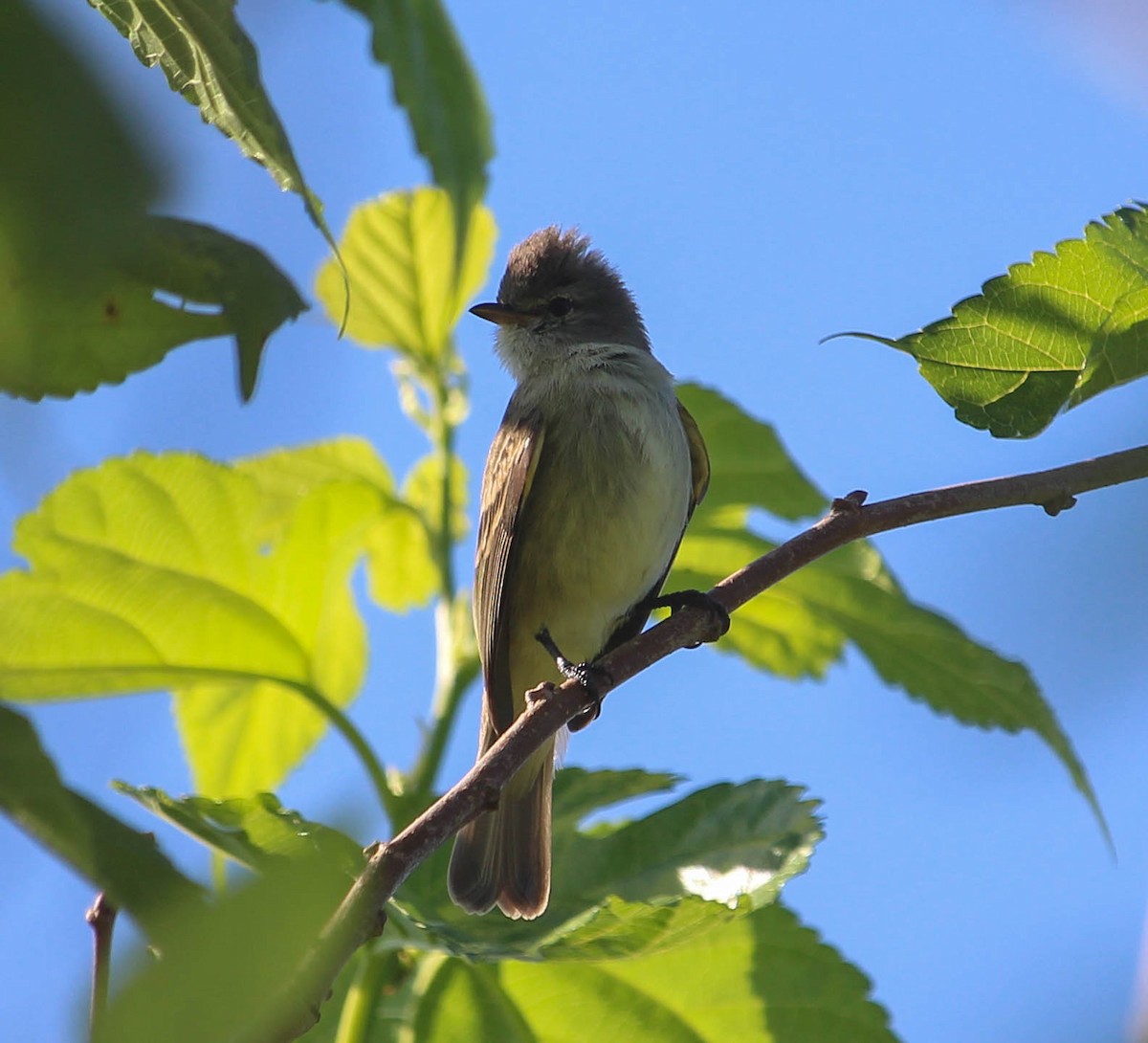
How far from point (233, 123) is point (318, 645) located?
201 centimetres

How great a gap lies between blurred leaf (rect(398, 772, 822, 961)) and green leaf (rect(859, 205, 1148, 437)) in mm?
742

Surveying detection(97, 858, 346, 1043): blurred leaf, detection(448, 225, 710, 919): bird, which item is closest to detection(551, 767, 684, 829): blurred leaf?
detection(448, 225, 710, 919): bird

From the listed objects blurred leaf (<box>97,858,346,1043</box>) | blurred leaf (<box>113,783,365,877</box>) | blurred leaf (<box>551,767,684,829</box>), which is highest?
blurred leaf (<box>551,767,684,829</box>)

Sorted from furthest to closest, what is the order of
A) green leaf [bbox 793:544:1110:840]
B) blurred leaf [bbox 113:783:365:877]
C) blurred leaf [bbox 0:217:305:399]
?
green leaf [bbox 793:544:1110:840], blurred leaf [bbox 113:783:365:877], blurred leaf [bbox 0:217:305:399]

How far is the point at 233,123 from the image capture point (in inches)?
38.5

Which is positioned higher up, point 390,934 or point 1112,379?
point 1112,379

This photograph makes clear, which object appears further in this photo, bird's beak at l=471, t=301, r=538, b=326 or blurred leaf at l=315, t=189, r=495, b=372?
bird's beak at l=471, t=301, r=538, b=326

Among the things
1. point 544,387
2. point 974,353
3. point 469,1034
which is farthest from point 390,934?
point 544,387

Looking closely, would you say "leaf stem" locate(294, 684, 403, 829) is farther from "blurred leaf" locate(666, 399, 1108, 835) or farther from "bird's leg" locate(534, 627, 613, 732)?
"blurred leaf" locate(666, 399, 1108, 835)

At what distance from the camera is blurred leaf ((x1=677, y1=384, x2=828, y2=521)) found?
10.5ft

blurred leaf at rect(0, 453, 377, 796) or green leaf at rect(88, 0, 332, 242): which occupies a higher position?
blurred leaf at rect(0, 453, 377, 796)

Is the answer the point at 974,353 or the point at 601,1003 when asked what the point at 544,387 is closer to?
the point at 601,1003

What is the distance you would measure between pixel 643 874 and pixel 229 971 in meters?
2.01

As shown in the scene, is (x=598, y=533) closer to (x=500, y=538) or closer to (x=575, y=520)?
(x=575, y=520)
